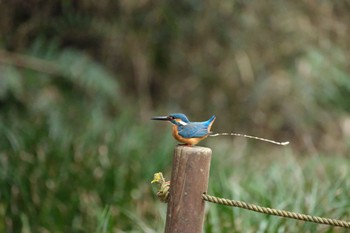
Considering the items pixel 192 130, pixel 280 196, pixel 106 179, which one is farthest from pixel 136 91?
pixel 192 130

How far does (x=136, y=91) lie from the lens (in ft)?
21.8

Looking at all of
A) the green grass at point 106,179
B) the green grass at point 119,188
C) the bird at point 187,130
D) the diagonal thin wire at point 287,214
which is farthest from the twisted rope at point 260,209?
the green grass at point 119,188

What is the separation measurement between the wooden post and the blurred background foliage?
2.86 feet

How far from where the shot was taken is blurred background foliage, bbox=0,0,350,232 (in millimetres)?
4020

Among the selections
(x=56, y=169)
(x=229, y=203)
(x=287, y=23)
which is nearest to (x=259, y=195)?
(x=56, y=169)

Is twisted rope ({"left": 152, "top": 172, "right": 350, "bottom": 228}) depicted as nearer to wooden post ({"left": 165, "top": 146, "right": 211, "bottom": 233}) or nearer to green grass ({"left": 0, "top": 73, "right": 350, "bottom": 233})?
wooden post ({"left": 165, "top": 146, "right": 211, "bottom": 233})

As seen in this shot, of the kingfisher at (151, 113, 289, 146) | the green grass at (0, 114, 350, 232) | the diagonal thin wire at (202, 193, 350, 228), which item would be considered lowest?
the green grass at (0, 114, 350, 232)

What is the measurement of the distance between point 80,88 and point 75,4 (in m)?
0.67

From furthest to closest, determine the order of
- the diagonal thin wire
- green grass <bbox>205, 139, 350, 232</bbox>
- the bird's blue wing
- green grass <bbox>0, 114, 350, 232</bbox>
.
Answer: green grass <bbox>0, 114, 350, 232</bbox>, green grass <bbox>205, 139, 350, 232</bbox>, the bird's blue wing, the diagonal thin wire

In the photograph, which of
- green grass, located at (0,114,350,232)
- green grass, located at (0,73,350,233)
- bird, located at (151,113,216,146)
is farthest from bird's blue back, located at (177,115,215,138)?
green grass, located at (0,114,350,232)

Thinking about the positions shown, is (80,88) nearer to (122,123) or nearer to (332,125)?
(122,123)

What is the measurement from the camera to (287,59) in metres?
6.63

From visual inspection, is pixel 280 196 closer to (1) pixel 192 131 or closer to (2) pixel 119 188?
(2) pixel 119 188

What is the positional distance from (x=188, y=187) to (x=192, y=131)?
0.57 ft
